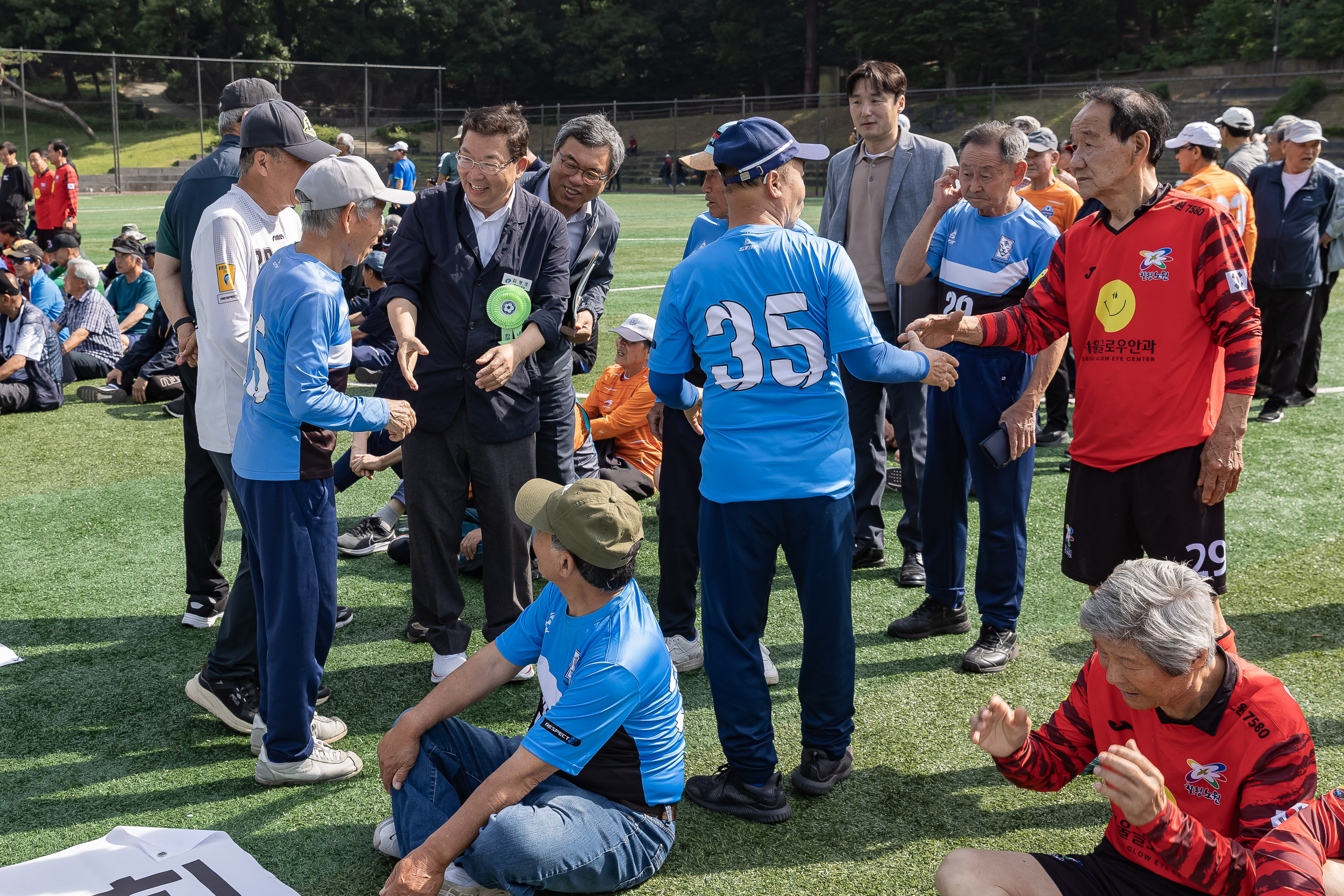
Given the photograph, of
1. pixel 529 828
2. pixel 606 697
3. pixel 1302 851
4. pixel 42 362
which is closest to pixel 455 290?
pixel 606 697

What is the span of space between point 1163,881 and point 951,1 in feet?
186

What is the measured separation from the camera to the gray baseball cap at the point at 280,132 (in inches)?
153

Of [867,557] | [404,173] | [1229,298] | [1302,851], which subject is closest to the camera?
[1302,851]

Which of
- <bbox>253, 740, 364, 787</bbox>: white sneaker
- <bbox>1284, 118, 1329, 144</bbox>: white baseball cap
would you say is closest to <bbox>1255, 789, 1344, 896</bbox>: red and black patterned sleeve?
<bbox>253, 740, 364, 787</bbox>: white sneaker

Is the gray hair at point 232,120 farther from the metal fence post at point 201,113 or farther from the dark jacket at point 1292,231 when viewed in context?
the metal fence post at point 201,113

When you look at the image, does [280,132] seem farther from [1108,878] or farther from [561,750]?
[1108,878]

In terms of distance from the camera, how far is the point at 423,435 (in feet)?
14.5

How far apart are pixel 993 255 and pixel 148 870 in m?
3.88

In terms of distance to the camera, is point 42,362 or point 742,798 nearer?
point 742,798

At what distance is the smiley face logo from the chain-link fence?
103 ft

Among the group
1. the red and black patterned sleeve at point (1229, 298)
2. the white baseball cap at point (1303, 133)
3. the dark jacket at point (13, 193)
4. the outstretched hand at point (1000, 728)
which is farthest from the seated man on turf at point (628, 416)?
the dark jacket at point (13, 193)

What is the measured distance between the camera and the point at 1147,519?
3654 millimetres

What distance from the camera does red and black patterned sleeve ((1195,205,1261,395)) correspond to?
11.2 feet

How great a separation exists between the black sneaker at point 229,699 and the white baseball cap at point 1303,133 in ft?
29.2
